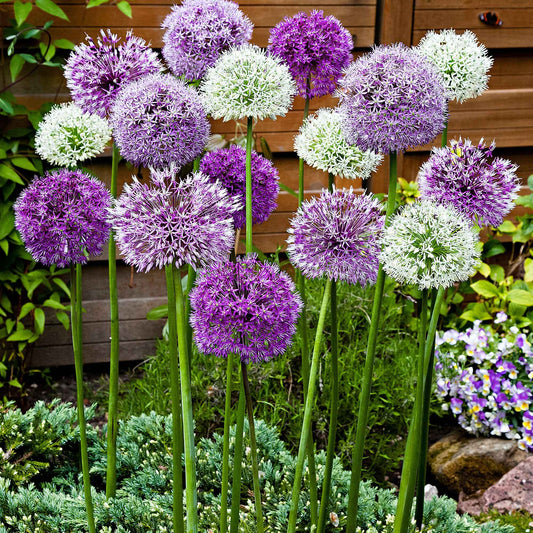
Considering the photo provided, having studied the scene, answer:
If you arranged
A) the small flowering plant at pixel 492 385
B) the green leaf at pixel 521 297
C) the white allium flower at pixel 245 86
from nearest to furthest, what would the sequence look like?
the white allium flower at pixel 245 86
the small flowering plant at pixel 492 385
the green leaf at pixel 521 297

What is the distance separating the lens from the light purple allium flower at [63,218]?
1470 millimetres

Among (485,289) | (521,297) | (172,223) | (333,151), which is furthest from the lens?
(485,289)

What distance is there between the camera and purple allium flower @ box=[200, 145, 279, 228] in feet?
5.15

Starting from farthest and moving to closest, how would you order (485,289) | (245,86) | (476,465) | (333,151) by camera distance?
(485,289) < (476,465) < (333,151) < (245,86)

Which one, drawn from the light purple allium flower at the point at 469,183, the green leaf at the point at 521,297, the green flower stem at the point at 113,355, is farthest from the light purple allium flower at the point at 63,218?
the green leaf at the point at 521,297

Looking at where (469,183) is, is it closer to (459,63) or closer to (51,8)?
(459,63)

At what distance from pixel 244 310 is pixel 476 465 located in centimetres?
206

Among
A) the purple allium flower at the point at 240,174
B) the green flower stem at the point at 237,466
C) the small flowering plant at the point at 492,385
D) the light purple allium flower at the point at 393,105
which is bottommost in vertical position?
the small flowering plant at the point at 492,385

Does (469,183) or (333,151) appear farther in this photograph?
(333,151)

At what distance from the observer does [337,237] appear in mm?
1290

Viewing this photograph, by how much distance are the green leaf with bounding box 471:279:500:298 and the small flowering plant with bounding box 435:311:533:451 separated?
0.35m

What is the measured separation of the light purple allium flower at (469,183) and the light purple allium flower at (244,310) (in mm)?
344

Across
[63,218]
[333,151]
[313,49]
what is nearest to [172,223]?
[63,218]

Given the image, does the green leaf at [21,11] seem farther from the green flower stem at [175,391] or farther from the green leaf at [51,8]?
the green flower stem at [175,391]
